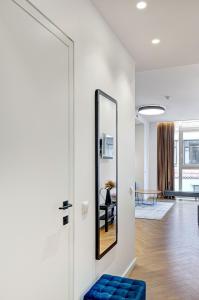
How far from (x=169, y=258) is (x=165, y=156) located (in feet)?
23.3

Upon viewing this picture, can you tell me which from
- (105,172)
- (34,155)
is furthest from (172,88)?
(34,155)

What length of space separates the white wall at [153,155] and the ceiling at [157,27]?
717 centimetres

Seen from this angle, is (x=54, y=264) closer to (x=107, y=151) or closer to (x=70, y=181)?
(x=70, y=181)

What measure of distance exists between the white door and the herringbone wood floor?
61.9 inches

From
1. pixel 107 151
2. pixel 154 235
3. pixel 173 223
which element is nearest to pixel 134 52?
pixel 107 151

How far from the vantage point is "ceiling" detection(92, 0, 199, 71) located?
2.52 meters

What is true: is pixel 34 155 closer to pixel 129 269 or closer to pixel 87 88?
pixel 87 88

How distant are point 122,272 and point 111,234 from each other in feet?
2.42

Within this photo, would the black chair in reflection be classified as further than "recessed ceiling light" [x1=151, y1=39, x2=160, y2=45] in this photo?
No

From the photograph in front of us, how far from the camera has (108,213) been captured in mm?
2799

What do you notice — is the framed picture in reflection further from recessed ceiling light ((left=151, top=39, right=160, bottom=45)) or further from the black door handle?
recessed ceiling light ((left=151, top=39, right=160, bottom=45))

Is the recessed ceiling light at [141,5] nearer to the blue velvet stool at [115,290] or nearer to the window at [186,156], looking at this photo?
the blue velvet stool at [115,290]

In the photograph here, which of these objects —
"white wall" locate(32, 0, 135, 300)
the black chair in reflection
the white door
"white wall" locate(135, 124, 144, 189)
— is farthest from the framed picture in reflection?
"white wall" locate(135, 124, 144, 189)

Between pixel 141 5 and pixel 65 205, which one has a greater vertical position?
pixel 141 5
